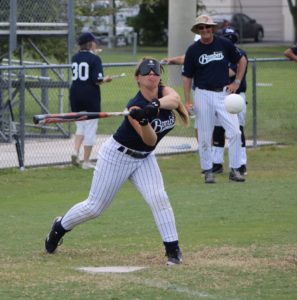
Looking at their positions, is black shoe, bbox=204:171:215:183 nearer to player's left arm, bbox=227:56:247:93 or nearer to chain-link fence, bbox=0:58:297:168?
player's left arm, bbox=227:56:247:93

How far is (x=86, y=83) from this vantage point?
1548 centimetres

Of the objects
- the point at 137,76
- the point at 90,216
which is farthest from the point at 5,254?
the point at 137,76

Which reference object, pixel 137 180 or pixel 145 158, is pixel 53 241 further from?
pixel 145 158

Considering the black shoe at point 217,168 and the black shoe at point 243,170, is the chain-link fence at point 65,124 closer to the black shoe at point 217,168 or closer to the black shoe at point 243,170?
the black shoe at point 217,168

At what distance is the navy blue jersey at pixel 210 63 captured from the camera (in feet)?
45.5

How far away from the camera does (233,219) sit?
11.3 metres

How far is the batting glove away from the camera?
8234mm

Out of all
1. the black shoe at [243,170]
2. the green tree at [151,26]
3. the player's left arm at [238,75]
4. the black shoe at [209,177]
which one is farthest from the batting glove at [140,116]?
the green tree at [151,26]

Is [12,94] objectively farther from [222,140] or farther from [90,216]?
[90,216]

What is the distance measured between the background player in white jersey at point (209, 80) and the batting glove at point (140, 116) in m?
5.60

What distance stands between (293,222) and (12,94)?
27.5ft

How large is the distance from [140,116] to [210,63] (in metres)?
5.76

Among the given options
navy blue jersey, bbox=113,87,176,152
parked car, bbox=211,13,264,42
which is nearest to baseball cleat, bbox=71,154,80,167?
navy blue jersey, bbox=113,87,176,152

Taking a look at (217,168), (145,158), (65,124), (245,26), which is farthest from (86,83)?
(245,26)
